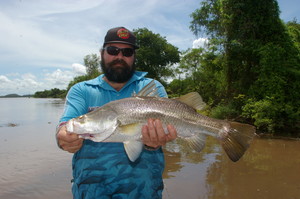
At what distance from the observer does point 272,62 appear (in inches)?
532

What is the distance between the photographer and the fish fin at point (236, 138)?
98.7 inches

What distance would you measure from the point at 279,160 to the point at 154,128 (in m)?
8.22

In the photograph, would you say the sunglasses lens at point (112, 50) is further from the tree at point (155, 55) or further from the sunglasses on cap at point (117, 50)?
the tree at point (155, 55)

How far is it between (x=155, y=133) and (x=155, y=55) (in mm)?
37120

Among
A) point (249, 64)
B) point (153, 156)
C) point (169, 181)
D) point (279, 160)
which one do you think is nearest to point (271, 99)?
point (249, 64)

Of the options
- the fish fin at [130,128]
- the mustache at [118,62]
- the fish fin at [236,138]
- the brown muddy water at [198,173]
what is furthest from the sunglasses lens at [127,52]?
the brown muddy water at [198,173]

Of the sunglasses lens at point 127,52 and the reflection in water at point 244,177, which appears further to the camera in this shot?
the reflection in water at point 244,177

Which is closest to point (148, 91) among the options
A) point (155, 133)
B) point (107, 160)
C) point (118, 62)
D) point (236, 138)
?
point (155, 133)

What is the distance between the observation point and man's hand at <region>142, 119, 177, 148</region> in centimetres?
243

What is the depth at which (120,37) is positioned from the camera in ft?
10.3

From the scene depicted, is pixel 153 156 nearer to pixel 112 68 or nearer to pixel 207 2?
pixel 112 68

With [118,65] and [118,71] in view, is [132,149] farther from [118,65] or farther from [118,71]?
[118,65]

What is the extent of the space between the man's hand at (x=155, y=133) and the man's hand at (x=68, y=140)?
698mm

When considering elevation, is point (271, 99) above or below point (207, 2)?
below
